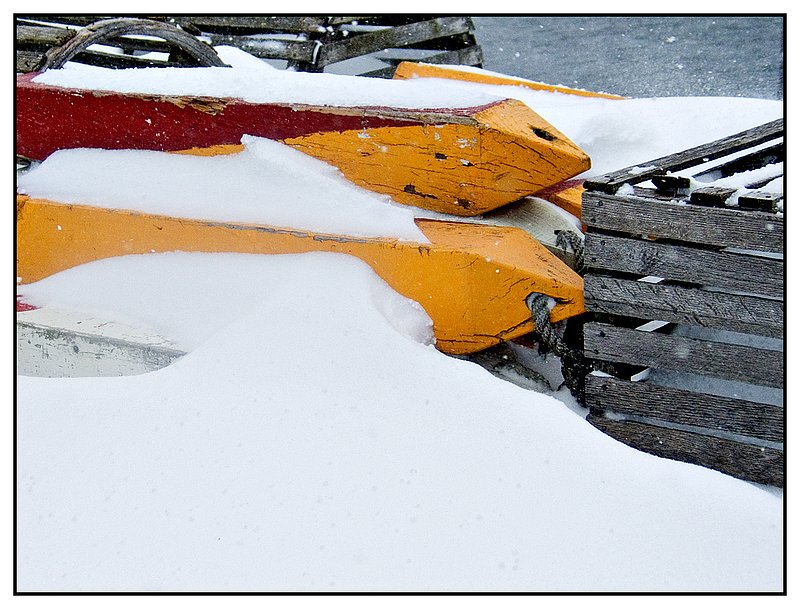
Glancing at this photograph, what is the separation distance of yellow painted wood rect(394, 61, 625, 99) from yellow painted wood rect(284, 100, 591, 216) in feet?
6.70

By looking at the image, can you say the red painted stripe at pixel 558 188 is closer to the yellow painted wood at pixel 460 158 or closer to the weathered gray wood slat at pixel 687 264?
the yellow painted wood at pixel 460 158

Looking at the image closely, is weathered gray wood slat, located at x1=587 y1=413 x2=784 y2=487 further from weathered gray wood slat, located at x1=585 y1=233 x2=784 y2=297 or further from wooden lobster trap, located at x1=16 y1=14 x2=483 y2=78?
wooden lobster trap, located at x1=16 y1=14 x2=483 y2=78

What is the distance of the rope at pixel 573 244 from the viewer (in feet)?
8.96

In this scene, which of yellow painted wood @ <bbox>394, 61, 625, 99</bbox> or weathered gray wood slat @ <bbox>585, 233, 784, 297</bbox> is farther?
yellow painted wood @ <bbox>394, 61, 625, 99</bbox>

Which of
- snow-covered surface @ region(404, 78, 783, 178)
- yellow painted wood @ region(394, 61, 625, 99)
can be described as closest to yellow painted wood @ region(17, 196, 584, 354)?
snow-covered surface @ region(404, 78, 783, 178)

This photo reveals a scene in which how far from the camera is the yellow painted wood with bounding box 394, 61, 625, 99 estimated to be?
4676 mm

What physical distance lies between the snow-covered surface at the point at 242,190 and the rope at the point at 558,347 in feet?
1.37

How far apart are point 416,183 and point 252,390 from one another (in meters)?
0.92

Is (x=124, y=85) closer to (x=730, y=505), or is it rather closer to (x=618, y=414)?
(x=618, y=414)

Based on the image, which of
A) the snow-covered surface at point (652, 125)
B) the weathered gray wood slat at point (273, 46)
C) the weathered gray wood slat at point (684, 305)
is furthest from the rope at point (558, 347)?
the weathered gray wood slat at point (273, 46)

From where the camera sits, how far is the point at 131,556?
170cm

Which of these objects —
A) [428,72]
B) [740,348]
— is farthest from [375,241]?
[428,72]

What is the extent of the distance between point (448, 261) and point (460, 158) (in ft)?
1.15

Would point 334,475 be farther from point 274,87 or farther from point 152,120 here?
point 152,120
